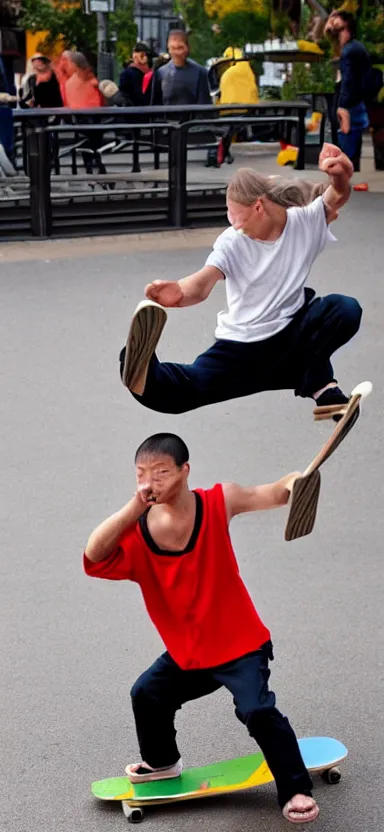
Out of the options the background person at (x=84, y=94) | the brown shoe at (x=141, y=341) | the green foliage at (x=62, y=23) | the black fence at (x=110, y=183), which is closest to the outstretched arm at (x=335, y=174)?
the brown shoe at (x=141, y=341)

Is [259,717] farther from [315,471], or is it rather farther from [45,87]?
[45,87]

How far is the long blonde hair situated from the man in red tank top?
3.29 ft

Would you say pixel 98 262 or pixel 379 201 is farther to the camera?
pixel 379 201

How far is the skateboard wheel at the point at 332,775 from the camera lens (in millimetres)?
5246

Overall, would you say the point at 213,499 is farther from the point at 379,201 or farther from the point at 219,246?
the point at 379,201

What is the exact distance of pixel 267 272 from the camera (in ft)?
13.2

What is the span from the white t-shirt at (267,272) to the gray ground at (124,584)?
2.10 metres

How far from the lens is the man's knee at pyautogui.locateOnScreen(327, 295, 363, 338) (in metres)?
4.00

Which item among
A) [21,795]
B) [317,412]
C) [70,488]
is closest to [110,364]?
[70,488]

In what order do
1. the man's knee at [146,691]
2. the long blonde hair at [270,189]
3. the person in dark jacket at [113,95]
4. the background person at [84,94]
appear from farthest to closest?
1. the person in dark jacket at [113,95]
2. the background person at [84,94]
3. the man's knee at [146,691]
4. the long blonde hair at [270,189]

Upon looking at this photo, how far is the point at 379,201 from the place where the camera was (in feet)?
52.2

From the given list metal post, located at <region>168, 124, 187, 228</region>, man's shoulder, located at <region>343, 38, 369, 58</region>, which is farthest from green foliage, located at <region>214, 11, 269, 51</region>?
metal post, located at <region>168, 124, 187, 228</region>

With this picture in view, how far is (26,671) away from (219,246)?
109 inches

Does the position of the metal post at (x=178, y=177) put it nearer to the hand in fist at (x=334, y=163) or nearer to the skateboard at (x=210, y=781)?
the skateboard at (x=210, y=781)
